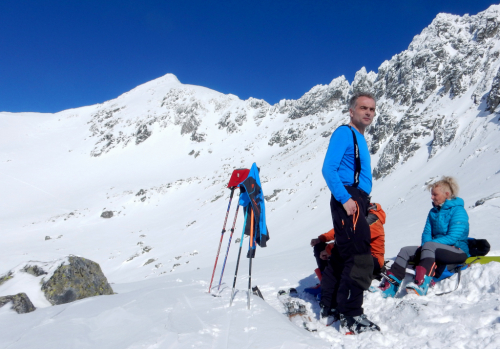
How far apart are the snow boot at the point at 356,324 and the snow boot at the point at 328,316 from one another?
295 mm

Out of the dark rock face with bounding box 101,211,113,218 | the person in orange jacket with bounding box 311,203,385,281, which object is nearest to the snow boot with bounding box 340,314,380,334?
the person in orange jacket with bounding box 311,203,385,281

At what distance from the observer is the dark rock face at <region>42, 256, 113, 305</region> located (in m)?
5.03

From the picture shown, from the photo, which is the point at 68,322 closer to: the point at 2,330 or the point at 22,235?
the point at 2,330

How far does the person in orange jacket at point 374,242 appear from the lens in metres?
3.93

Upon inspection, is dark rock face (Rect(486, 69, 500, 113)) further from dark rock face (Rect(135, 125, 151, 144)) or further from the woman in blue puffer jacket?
dark rock face (Rect(135, 125, 151, 144))

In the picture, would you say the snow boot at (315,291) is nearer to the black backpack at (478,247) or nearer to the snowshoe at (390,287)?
the snowshoe at (390,287)

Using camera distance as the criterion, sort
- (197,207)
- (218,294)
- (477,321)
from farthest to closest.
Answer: (197,207) < (218,294) < (477,321)

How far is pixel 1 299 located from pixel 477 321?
19.9 ft

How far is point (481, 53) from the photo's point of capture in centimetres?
2392

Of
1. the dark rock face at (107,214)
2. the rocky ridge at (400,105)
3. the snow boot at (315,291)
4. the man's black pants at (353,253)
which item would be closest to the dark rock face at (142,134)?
the rocky ridge at (400,105)

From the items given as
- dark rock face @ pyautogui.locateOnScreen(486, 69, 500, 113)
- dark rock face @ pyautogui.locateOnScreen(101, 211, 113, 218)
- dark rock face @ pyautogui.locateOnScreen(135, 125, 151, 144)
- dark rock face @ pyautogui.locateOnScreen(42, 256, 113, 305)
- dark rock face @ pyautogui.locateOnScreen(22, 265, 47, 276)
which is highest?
dark rock face @ pyautogui.locateOnScreen(135, 125, 151, 144)

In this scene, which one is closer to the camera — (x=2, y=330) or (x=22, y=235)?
(x=2, y=330)

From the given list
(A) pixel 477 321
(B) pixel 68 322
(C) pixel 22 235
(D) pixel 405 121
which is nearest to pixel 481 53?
(D) pixel 405 121

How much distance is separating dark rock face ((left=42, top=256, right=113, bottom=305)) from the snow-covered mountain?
1.22 ft
